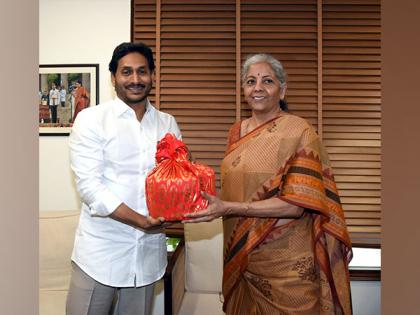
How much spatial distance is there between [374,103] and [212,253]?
164cm

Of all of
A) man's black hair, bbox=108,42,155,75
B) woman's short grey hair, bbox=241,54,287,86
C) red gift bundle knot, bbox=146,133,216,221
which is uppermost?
man's black hair, bbox=108,42,155,75

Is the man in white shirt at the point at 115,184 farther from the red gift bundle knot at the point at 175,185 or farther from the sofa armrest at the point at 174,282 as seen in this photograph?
the sofa armrest at the point at 174,282

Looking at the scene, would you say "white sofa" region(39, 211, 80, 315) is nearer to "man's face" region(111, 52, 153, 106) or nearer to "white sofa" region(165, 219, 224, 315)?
"white sofa" region(165, 219, 224, 315)

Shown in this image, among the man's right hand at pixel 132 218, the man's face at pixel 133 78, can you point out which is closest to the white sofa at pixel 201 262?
the man's right hand at pixel 132 218

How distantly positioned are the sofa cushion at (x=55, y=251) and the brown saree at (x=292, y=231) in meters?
1.46

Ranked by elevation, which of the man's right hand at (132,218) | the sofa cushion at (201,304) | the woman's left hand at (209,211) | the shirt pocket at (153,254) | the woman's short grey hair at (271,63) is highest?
the woman's short grey hair at (271,63)

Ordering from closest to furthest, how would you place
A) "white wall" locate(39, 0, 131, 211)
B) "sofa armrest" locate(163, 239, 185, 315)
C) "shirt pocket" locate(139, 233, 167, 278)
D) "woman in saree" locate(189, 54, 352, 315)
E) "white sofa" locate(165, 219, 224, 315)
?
A: "woman in saree" locate(189, 54, 352, 315)
"shirt pocket" locate(139, 233, 167, 278)
"sofa armrest" locate(163, 239, 185, 315)
"white sofa" locate(165, 219, 224, 315)
"white wall" locate(39, 0, 131, 211)

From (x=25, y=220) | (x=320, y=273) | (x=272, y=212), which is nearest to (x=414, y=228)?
(x=25, y=220)

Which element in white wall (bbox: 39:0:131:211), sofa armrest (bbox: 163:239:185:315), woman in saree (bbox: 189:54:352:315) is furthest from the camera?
white wall (bbox: 39:0:131:211)

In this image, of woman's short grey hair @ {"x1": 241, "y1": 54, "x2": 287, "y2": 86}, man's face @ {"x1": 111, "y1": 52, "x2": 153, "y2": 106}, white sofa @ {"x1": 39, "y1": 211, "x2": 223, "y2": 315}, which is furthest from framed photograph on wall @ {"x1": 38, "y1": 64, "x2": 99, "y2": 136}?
woman's short grey hair @ {"x1": 241, "y1": 54, "x2": 287, "y2": 86}

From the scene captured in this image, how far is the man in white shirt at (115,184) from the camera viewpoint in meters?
1.83

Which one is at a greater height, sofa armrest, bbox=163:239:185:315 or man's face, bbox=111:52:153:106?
man's face, bbox=111:52:153:106

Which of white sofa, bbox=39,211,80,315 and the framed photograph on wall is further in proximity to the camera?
the framed photograph on wall

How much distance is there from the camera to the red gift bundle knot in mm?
1685
